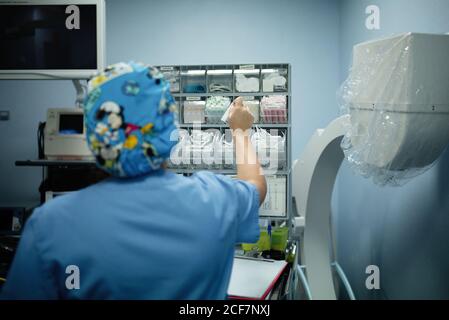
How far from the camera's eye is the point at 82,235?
909 millimetres

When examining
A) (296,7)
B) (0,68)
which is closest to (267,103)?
(0,68)

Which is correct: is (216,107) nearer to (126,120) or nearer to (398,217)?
(398,217)

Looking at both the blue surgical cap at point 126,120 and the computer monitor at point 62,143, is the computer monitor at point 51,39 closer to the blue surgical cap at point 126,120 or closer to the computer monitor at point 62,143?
the computer monitor at point 62,143

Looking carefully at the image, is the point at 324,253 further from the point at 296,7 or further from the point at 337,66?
the point at 296,7

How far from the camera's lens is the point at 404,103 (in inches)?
63.9

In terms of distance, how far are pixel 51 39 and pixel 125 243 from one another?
140cm

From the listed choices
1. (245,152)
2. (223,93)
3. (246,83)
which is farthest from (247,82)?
(245,152)

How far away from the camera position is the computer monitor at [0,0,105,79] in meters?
1.97

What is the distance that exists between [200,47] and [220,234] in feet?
10.4

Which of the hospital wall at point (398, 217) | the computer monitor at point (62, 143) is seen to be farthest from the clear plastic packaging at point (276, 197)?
the computer monitor at point (62, 143)

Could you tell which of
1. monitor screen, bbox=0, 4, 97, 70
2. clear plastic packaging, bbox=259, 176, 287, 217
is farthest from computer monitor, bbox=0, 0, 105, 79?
clear plastic packaging, bbox=259, 176, 287, 217

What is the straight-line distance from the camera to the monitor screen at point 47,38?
6.48 feet

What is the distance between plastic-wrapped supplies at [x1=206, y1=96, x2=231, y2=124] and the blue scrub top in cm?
149

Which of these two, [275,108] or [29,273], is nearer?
[29,273]
